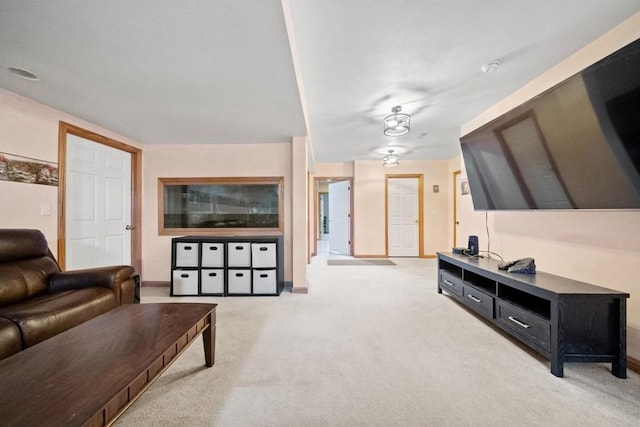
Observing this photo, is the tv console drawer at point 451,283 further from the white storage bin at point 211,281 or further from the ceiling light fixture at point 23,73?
the ceiling light fixture at point 23,73

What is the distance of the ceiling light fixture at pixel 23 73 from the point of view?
192 centimetres

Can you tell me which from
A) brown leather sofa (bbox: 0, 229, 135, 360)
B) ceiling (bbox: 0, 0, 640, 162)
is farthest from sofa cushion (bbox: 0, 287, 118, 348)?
ceiling (bbox: 0, 0, 640, 162)

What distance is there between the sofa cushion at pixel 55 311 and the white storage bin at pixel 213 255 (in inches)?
49.9

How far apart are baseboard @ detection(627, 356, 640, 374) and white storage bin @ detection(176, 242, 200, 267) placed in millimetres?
4099

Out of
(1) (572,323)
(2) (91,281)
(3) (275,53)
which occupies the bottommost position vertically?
(1) (572,323)

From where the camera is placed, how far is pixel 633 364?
171cm

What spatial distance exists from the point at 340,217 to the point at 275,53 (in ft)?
16.9

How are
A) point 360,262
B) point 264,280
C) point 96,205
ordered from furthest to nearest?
point 360,262
point 264,280
point 96,205

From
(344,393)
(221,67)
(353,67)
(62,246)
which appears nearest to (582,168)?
(353,67)

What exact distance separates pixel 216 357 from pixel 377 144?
403 centimetres

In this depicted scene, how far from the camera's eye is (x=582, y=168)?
175 cm

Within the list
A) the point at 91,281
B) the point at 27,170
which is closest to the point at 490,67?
the point at 91,281

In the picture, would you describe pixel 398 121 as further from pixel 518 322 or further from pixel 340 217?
pixel 340 217

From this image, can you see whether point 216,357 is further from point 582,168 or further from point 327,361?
point 582,168
